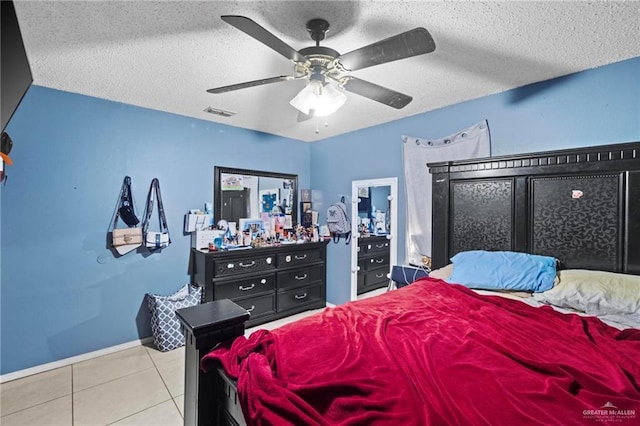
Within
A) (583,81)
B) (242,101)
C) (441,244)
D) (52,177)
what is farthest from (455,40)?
(52,177)

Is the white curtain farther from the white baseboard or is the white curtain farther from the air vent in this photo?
the white baseboard

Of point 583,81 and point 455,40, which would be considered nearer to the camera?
point 455,40

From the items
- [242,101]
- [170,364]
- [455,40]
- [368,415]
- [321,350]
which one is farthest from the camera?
[242,101]

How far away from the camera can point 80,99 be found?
2580mm

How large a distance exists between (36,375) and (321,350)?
9.17 ft

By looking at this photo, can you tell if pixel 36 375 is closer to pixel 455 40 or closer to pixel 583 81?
pixel 455 40

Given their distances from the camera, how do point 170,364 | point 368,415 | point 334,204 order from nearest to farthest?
point 368,415, point 170,364, point 334,204

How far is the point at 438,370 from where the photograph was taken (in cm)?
100

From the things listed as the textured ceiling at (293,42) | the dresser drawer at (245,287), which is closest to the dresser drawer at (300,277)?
the dresser drawer at (245,287)

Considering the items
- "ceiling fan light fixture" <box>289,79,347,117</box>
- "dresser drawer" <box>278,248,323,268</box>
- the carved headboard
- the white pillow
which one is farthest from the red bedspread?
"dresser drawer" <box>278,248,323,268</box>

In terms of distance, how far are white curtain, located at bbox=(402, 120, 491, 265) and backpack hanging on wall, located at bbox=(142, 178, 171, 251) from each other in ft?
8.58

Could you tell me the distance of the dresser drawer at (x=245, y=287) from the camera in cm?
310

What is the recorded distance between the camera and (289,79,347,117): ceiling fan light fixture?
1.70 metres

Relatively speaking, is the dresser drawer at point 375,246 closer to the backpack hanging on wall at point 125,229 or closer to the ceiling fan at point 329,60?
the ceiling fan at point 329,60
